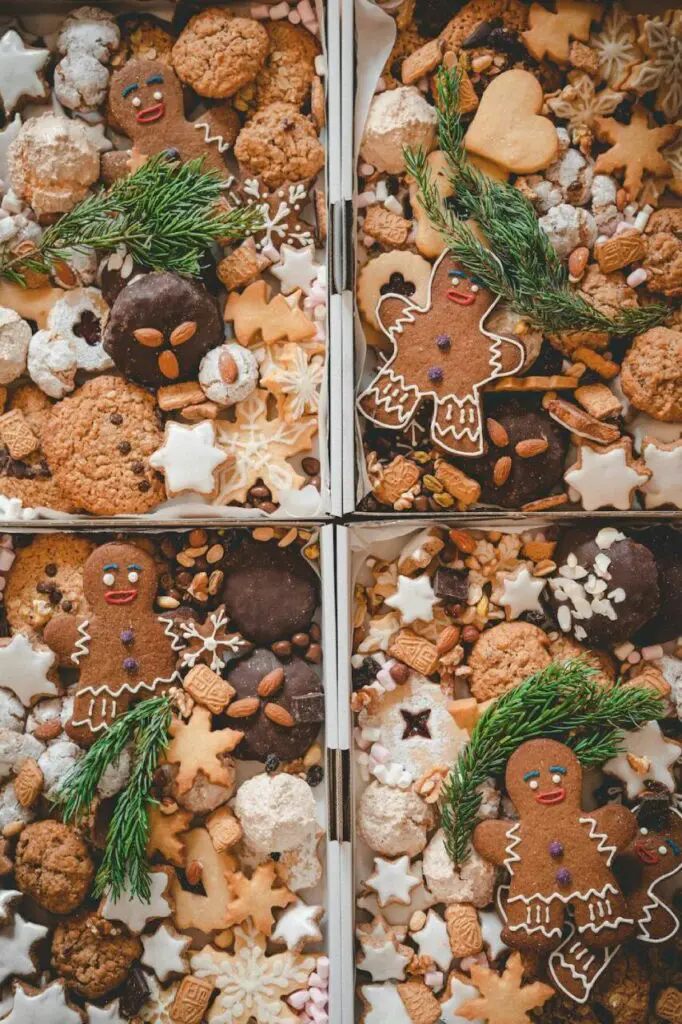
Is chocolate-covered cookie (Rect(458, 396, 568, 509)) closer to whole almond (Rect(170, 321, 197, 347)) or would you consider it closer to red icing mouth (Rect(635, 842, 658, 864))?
whole almond (Rect(170, 321, 197, 347))

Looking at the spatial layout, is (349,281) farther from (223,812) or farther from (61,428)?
(223,812)

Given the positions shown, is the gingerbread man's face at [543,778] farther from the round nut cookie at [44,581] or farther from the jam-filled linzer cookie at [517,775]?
the round nut cookie at [44,581]

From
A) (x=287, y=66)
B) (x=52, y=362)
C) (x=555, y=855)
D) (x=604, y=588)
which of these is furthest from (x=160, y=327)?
(x=555, y=855)

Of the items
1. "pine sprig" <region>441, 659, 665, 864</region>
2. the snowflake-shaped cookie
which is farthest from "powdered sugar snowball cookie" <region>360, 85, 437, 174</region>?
the snowflake-shaped cookie

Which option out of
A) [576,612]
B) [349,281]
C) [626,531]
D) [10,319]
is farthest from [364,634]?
[10,319]

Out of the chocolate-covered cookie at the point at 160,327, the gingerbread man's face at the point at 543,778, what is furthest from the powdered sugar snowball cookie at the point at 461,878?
the chocolate-covered cookie at the point at 160,327

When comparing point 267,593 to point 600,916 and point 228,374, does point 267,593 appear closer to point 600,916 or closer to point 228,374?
point 228,374

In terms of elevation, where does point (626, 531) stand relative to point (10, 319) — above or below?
below
